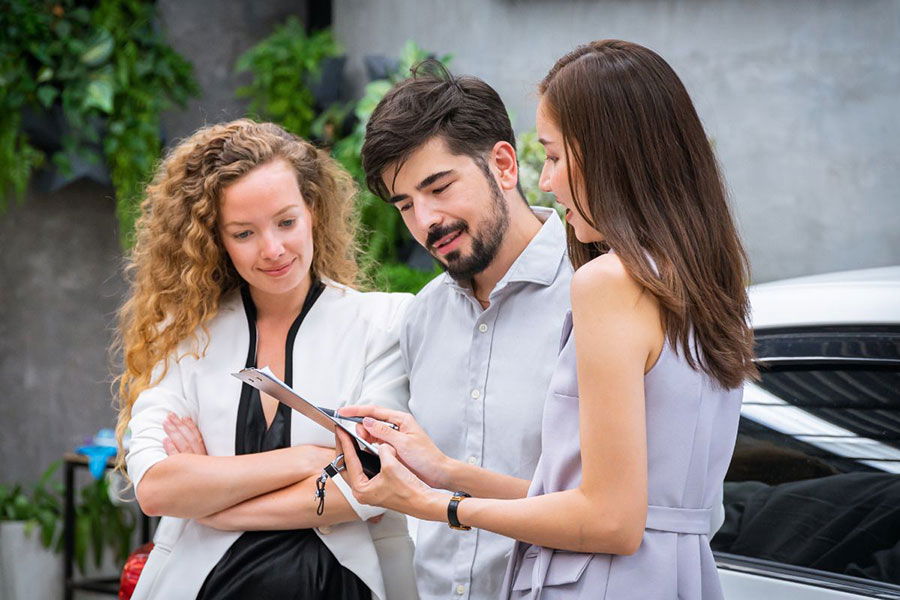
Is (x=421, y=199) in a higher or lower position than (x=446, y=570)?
higher

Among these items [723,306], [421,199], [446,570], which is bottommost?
[446,570]

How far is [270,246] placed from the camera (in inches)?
96.8

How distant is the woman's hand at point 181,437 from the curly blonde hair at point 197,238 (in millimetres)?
133

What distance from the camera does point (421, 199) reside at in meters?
2.36

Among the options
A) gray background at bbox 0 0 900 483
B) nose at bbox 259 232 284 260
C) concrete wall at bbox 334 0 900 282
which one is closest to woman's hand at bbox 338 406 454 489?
nose at bbox 259 232 284 260

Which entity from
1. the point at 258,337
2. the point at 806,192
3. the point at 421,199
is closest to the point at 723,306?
the point at 421,199

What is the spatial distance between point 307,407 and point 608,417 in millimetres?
633

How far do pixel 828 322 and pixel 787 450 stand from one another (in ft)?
0.97

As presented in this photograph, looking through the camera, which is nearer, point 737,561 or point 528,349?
point 528,349

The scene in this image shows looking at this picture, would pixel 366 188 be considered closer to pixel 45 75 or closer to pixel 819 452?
pixel 45 75

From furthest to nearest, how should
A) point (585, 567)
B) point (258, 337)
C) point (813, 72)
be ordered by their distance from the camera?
point (813, 72) < point (258, 337) < point (585, 567)

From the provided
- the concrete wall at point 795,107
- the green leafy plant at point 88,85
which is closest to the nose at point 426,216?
the concrete wall at point 795,107

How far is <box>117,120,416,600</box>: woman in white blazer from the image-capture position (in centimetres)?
236

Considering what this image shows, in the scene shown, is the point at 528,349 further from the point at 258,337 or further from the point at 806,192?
→ the point at 806,192
